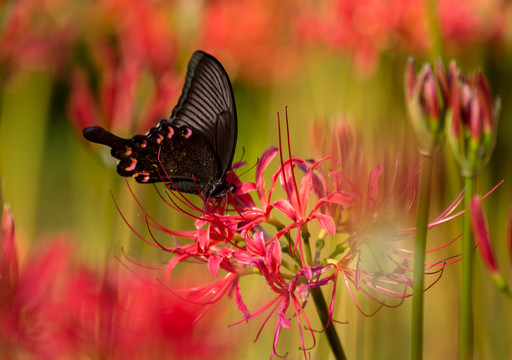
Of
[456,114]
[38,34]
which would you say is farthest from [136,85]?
[456,114]

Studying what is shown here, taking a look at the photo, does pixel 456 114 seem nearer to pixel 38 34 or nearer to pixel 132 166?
pixel 132 166

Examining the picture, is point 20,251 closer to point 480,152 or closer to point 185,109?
point 185,109

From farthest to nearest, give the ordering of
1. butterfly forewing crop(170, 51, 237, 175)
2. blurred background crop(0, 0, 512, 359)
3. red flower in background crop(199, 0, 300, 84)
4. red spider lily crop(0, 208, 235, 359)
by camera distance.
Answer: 1. red flower in background crop(199, 0, 300, 84)
2. blurred background crop(0, 0, 512, 359)
3. butterfly forewing crop(170, 51, 237, 175)
4. red spider lily crop(0, 208, 235, 359)

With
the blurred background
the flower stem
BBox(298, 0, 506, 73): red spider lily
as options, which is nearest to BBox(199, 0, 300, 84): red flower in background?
the blurred background

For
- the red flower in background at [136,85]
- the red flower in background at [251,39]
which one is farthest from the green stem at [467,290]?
the red flower in background at [251,39]

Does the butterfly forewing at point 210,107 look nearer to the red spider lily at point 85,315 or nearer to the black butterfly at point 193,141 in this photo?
the black butterfly at point 193,141

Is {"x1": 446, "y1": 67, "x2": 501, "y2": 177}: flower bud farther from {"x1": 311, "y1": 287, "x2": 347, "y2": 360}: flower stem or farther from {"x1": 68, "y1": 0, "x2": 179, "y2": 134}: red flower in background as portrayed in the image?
{"x1": 68, "y1": 0, "x2": 179, "y2": 134}: red flower in background
